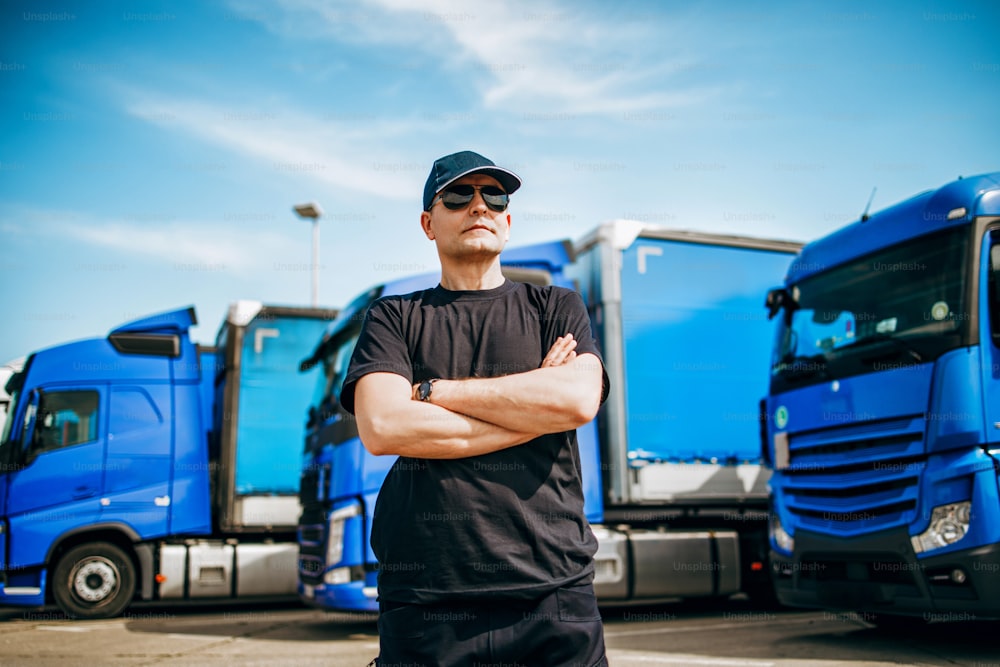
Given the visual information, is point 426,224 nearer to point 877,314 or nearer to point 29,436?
point 877,314

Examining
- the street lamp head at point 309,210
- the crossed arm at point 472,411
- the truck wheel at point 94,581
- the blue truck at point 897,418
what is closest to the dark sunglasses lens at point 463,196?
the crossed arm at point 472,411

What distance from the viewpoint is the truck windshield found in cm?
564

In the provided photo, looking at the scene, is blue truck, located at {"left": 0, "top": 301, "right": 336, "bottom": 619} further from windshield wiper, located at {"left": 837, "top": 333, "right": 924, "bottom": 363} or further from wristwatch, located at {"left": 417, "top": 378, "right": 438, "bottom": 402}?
wristwatch, located at {"left": 417, "top": 378, "right": 438, "bottom": 402}

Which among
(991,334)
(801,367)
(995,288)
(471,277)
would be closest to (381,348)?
(471,277)

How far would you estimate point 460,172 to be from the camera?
2361 millimetres

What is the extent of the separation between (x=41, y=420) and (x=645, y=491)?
6.39 m

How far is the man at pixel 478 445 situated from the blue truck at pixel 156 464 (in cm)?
815

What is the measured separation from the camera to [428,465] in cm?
220

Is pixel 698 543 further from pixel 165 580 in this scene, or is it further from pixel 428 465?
pixel 428 465

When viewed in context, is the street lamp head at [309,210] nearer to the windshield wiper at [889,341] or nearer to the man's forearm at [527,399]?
the windshield wiper at [889,341]

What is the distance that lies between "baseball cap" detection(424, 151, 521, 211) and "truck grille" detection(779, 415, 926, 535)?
13.9 feet

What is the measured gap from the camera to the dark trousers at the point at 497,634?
2.00 meters

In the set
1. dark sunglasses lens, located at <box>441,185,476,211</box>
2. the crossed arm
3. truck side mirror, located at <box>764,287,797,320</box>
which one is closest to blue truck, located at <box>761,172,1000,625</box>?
truck side mirror, located at <box>764,287,797,320</box>

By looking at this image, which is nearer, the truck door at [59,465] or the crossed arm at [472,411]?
the crossed arm at [472,411]
